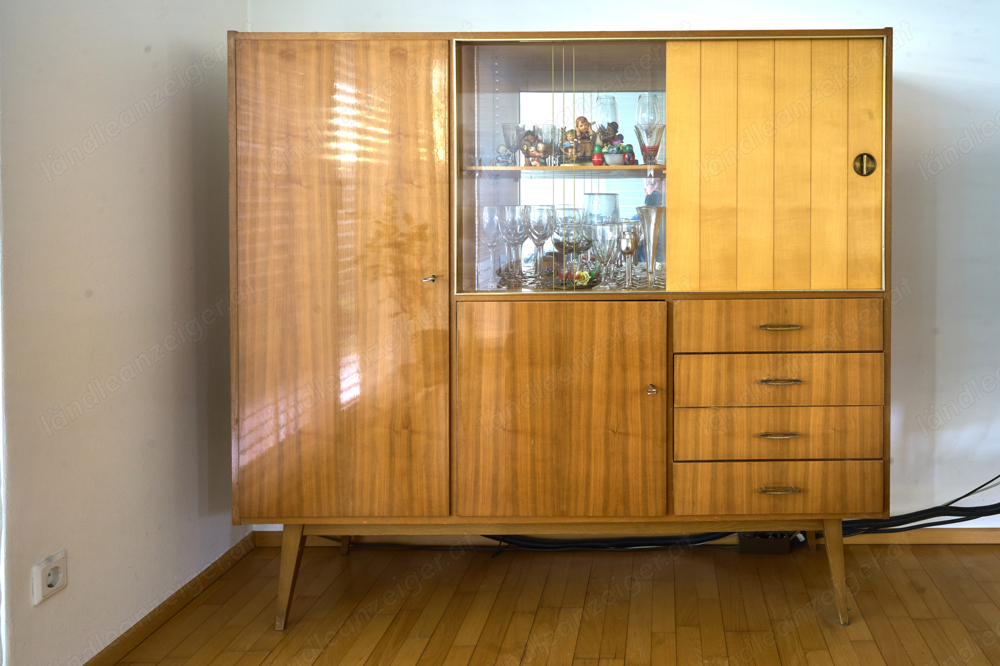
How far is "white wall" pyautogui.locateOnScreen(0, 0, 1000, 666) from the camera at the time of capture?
62.0 inches

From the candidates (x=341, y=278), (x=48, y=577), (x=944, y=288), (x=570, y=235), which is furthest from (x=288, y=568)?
(x=944, y=288)

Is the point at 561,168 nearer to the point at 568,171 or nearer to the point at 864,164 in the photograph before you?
the point at 568,171

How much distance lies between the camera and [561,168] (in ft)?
6.77

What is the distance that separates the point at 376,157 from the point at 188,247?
67 centimetres

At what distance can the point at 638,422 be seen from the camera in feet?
6.49

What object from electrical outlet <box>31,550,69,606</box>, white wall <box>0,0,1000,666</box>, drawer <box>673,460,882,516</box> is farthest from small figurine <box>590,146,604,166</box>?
electrical outlet <box>31,550,69,606</box>

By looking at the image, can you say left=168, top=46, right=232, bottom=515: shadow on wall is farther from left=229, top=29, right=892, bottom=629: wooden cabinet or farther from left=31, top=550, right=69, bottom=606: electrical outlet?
left=31, top=550, right=69, bottom=606: electrical outlet

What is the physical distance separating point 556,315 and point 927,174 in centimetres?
144

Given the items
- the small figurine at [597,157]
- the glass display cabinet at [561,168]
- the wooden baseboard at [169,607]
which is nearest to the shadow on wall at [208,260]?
the wooden baseboard at [169,607]

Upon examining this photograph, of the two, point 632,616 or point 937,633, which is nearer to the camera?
point 937,633

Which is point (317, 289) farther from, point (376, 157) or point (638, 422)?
point (638, 422)

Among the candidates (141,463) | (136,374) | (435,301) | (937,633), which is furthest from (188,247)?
(937,633)

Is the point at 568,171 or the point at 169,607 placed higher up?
the point at 568,171

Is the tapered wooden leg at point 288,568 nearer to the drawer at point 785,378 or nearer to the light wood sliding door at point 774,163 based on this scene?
the drawer at point 785,378
